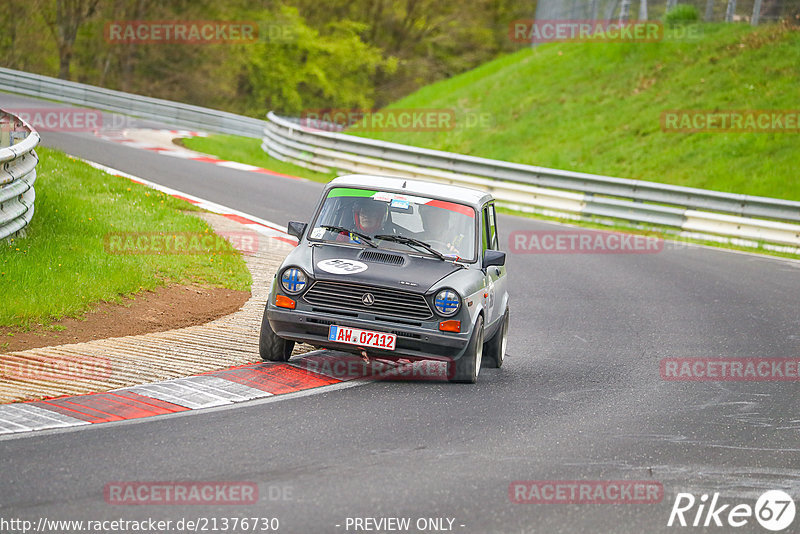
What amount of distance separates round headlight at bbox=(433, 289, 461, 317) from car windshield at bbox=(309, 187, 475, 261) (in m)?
0.78

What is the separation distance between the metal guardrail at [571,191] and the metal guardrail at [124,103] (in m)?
9.99

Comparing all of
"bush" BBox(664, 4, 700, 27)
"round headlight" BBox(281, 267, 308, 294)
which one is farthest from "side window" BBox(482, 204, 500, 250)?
"bush" BBox(664, 4, 700, 27)

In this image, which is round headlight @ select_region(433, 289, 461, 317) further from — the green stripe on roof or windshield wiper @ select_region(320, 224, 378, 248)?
the green stripe on roof

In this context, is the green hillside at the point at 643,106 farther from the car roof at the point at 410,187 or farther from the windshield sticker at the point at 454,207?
the windshield sticker at the point at 454,207

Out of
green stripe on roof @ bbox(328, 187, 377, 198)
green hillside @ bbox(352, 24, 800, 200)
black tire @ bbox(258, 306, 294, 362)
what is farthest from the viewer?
green hillside @ bbox(352, 24, 800, 200)

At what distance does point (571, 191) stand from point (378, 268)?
50.9ft

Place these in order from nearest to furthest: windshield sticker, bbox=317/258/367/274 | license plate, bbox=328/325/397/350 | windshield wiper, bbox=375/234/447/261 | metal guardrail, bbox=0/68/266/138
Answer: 1. license plate, bbox=328/325/397/350
2. windshield sticker, bbox=317/258/367/274
3. windshield wiper, bbox=375/234/447/261
4. metal guardrail, bbox=0/68/266/138

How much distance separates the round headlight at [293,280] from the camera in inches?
339

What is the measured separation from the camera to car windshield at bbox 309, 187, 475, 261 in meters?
9.27

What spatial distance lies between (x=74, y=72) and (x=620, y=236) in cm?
3687

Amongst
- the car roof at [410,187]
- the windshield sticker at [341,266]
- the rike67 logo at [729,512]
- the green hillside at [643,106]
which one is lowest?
the rike67 logo at [729,512]

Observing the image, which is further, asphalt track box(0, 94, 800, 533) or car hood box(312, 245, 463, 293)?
car hood box(312, 245, 463, 293)

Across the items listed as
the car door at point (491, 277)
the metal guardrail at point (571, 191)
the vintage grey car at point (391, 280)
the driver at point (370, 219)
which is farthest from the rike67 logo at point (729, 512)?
the metal guardrail at point (571, 191)

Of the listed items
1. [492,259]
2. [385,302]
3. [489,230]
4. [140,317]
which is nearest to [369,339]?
[385,302]
